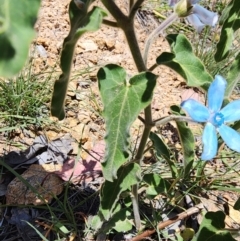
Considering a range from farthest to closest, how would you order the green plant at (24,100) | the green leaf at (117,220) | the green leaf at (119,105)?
the green plant at (24,100), the green leaf at (117,220), the green leaf at (119,105)

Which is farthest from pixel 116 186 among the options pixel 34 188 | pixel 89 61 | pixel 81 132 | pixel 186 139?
pixel 89 61

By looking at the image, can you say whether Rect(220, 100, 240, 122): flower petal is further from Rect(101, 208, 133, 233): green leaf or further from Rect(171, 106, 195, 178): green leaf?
Rect(101, 208, 133, 233): green leaf

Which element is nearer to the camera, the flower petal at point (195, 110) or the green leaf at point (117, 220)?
the flower petal at point (195, 110)

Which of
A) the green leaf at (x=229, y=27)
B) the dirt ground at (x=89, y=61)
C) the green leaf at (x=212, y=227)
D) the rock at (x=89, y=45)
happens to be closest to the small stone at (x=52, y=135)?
the dirt ground at (x=89, y=61)

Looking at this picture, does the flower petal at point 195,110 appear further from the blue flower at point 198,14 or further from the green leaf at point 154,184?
the green leaf at point 154,184

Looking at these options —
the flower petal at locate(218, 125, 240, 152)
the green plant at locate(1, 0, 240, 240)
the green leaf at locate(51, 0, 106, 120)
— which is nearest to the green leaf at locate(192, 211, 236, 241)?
the green plant at locate(1, 0, 240, 240)
